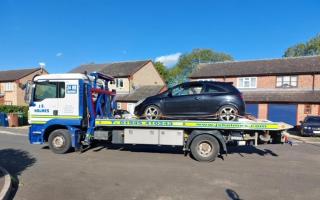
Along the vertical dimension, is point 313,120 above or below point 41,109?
below

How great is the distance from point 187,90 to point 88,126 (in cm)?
398

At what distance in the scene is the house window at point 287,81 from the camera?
23.5m

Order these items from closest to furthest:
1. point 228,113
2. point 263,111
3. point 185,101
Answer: point 228,113 < point 185,101 < point 263,111

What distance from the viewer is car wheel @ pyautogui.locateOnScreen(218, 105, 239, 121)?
8.59 m

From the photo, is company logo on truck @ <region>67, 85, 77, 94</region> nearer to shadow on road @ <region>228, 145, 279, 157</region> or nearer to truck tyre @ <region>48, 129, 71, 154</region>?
truck tyre @ <region>48, 129, 71, 154</region>

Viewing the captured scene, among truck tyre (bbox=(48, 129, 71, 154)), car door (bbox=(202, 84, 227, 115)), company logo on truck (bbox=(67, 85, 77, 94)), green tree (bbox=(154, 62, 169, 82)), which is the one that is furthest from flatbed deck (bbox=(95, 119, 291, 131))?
green tree (bbox=(154, 62, 169, 82))

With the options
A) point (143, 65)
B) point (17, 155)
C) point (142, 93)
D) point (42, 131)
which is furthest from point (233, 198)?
point (143, 65)

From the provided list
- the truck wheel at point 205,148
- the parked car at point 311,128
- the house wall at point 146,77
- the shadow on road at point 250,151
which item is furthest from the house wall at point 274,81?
the truck wheel at point 205,148

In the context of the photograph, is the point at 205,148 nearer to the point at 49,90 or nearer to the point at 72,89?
the point at 72,89

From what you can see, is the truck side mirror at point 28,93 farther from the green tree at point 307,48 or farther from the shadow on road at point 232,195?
the green tree at point 307,48

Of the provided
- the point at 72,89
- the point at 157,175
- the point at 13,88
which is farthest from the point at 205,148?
the point at 13,88

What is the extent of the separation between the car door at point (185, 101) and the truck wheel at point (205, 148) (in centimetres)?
95

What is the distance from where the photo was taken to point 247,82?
1010 inches

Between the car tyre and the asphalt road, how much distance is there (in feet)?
4.82
